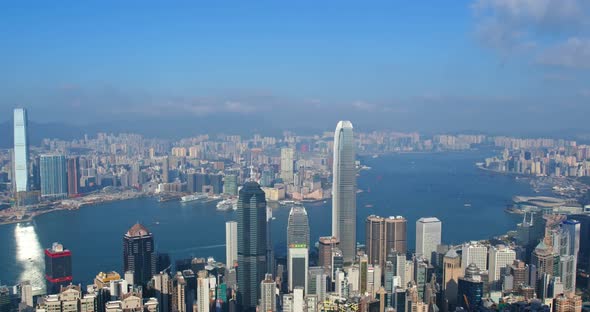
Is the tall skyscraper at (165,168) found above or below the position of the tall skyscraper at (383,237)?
above

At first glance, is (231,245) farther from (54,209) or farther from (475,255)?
(54,209)

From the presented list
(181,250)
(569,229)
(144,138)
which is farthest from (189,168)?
(569,229)

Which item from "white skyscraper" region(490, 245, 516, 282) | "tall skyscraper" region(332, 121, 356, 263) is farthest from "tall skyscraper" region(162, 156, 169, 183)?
"white skyscraper" region(490, 245, 516, 282)

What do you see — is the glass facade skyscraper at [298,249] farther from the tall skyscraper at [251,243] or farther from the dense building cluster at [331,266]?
the tall skyscraper at [251,243]

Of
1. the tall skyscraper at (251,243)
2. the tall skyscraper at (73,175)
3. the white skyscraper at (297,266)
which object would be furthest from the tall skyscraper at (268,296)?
the tall skyscraper at (73,175)

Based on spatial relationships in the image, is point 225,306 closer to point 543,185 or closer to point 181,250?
point 181,250

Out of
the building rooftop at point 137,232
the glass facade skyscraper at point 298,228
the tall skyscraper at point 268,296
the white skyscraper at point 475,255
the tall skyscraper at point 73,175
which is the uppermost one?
the tall skyscraper at point 73,175

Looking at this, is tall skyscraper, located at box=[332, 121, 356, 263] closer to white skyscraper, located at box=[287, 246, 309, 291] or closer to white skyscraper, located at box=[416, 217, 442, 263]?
white skyscraper, located at box=[416, 217, 442, 263]
